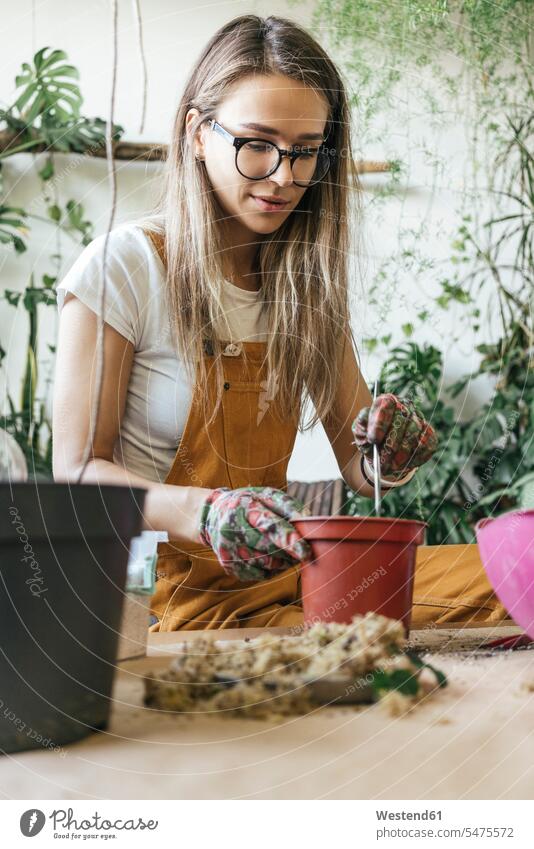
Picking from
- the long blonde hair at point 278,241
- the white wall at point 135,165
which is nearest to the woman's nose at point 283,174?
the long blonde hair at point 278,241

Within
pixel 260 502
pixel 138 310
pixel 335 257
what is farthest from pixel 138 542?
pixel 335 257

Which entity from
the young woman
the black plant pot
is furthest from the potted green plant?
the young woman

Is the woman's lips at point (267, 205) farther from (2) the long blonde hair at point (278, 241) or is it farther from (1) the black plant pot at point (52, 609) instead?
(1) the black plant pot at point (52, 609)

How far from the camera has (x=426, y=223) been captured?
2.05 meters

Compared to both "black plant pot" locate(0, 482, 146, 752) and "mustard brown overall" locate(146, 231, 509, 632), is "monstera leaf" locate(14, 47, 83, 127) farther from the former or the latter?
"black plant pot" locate(0, 482, 146, 752)

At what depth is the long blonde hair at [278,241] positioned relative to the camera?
94 centimetres

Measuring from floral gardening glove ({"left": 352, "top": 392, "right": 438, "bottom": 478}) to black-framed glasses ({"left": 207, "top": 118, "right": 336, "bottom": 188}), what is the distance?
274mm

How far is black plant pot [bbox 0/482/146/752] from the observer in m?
0.44

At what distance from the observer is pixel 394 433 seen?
840 millimetres

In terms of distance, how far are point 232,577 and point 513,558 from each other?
44 cm

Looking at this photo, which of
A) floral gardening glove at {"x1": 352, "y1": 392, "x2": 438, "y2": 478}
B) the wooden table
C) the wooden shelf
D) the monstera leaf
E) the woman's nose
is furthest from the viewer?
the wooden shelf

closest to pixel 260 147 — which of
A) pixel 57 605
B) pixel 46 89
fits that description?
pixel 57 605
